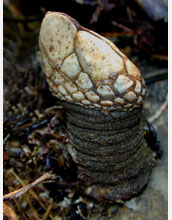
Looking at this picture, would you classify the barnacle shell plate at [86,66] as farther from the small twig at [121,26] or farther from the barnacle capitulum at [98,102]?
the small twig at [121,26]

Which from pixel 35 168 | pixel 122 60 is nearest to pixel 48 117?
pixel 35 168

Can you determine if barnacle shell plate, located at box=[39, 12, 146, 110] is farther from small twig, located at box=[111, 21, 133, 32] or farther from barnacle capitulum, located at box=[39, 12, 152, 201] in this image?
small twig, located at box=[111, 21, 133, 32]

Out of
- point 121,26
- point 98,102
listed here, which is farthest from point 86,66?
point 121,26

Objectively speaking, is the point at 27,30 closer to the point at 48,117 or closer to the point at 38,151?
the point at 48,117

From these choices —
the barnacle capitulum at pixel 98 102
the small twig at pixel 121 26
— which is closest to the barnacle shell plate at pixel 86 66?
the barnacle capitulum at pixel 98 102

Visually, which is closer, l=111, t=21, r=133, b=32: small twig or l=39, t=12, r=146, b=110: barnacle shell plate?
l=39, t=12, r=146, b=110: barnacle shell plate

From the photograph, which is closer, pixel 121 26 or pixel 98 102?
pixel 98 102

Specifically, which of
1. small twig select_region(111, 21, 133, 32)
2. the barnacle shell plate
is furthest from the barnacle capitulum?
small twig select_region(111, 21, 133, 32)

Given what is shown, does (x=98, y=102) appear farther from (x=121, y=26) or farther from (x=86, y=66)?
(x=121, y=26)

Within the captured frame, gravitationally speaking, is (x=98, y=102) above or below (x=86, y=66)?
below
